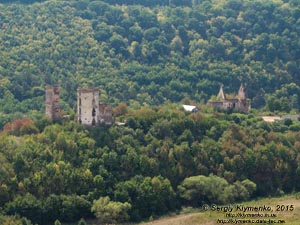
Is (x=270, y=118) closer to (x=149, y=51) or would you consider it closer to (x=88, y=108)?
(x=88, y=108)

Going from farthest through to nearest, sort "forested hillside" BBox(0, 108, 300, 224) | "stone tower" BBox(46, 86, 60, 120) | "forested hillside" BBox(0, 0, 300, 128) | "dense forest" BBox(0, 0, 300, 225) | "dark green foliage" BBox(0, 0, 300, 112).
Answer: "dark green foliage" BBox(0, 0, 300, 112), "forested hillside" BBox(0, 0, 300, 128), "stone tower" BBox(46, 86, 60, 120), "dense forest" BBox(0, 0, 300, 225), "forested hillside" BBox(0, 108, 300, 224)

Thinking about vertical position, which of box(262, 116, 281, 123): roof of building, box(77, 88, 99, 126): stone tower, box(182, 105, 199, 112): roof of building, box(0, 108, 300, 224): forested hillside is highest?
box(77, 88, 99, 126): stone tower

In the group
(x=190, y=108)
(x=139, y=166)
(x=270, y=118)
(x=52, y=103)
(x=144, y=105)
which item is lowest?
(x=139, y=166)

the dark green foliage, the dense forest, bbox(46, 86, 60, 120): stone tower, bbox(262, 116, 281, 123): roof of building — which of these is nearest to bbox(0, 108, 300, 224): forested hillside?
the dense forest

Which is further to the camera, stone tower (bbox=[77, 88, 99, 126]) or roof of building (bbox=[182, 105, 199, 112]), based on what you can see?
roof of building (bbox=[182, 105, 199, 112])

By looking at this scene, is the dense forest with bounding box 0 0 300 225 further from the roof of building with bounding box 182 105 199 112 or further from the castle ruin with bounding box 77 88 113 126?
the roof of building with bounding box 182 105 199 112

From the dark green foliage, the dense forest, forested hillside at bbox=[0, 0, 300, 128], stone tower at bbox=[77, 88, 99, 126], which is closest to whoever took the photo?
the dense forest

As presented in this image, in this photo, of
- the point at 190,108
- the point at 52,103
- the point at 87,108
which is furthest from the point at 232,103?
the point at 52,103
